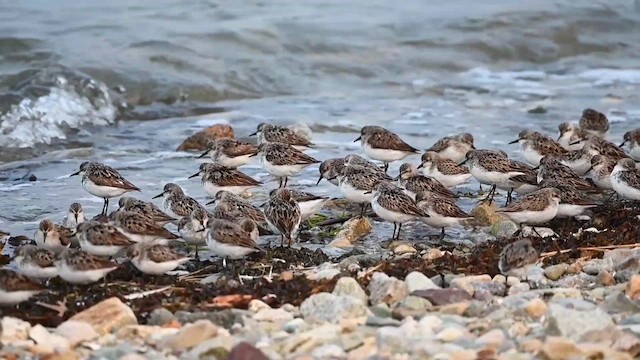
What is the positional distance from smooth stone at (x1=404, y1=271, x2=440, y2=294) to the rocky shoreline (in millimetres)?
11

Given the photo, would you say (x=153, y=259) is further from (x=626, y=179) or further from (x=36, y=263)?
(x=626, y=179)

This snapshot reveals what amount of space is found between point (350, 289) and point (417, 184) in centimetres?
329

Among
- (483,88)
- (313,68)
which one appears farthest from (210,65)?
(483,88)

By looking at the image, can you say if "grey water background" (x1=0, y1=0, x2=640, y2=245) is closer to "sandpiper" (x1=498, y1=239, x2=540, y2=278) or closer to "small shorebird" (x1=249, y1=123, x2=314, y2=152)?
"small shorebird" (x1=249, y1=123, x2=314, y2=152)

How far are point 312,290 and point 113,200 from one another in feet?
14.4

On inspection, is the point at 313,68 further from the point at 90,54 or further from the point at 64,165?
the point at 64,165

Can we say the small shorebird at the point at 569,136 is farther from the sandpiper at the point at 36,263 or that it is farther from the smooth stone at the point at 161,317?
the smooth stone at the point at 161,317

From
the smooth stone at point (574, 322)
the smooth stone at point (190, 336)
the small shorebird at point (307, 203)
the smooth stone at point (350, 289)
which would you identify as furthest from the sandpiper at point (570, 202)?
the smooth stone at point (190, 336)

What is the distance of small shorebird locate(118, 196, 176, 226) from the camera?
9.41 m

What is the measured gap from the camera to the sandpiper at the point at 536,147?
1195 cm

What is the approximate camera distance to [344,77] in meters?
19.6

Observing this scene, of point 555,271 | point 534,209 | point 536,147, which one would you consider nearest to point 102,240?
point 555,271

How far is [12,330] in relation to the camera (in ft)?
20.9

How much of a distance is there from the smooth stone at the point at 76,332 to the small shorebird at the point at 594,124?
867cm
